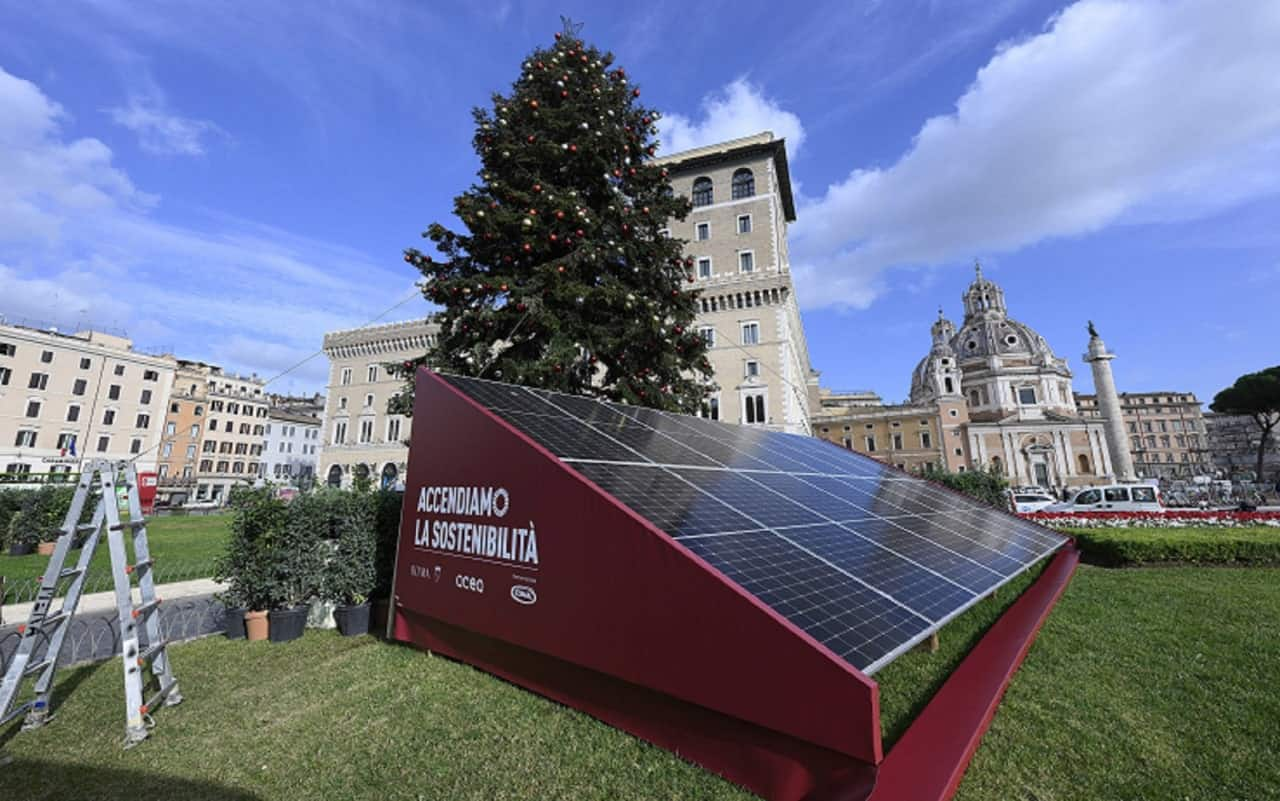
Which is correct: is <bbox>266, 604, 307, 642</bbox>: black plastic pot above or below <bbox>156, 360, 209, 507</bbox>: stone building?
below

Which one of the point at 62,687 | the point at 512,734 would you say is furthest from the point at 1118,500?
the point at 62,687

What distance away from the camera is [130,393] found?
52312 millimetres

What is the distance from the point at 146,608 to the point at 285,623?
2.74 m

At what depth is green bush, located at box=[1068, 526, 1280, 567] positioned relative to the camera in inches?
503

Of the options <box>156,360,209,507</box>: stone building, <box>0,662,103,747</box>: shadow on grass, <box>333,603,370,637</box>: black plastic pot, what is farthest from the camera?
<box>156,360,209,507</box>: stone building

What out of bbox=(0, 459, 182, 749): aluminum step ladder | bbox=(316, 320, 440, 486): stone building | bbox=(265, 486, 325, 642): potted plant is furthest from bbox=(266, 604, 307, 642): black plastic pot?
bbox=(316, 320, 440, 486): stone building

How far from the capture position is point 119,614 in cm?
508

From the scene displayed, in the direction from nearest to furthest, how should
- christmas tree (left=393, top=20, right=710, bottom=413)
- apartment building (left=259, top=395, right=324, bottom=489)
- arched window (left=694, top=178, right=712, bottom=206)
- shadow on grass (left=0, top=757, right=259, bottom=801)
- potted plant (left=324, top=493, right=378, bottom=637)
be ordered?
shadow on grass (left=0, top=757, right=259, bottom=801)
potted plant (left=324, top=493, right=378, bottom=637)
christmas tree (left=393, top=20, right=710, bottom=413)
arched window (left=694, top=178, right=712, bottom=206)
apartment building (left=259, top=395, right=324, bottom=489)

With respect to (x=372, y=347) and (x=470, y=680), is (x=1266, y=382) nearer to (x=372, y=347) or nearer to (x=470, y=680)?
(x=470, y=680)

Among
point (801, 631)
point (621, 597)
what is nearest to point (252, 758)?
point (621, 597)

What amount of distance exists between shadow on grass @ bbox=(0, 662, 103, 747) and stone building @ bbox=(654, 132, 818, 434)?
34.2 m

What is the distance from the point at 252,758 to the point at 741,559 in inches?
175

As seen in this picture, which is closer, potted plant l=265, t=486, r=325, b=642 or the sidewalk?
potted plant l=265, t=486, r=325, b=642

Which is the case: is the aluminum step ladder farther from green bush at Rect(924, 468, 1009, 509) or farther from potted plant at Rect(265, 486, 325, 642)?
green bush at Rect(924, 468, 1009, 509)
